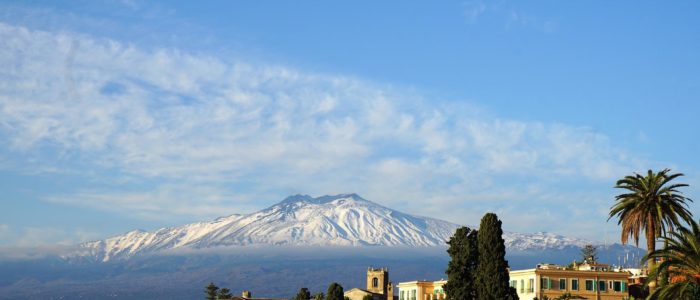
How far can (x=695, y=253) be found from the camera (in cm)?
7538

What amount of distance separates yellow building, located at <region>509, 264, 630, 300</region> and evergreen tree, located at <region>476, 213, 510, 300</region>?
86.5 feet

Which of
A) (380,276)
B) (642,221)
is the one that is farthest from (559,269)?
(380,276)

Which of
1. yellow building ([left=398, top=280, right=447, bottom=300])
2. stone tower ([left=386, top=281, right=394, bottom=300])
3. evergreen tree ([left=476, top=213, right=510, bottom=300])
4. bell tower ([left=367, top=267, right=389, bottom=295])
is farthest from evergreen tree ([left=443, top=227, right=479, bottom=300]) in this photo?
bell tower ([left=367, top=267, right=389, bottom=295])

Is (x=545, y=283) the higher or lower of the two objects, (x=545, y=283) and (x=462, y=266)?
the lower

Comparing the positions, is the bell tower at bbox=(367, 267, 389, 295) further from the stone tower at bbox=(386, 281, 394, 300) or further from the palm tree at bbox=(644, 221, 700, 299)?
the palm tree at bbox=(644, 221, 700, 299)

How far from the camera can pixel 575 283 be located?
126m

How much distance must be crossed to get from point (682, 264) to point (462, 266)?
3299 cm

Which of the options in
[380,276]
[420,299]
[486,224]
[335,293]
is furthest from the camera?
[380,276]

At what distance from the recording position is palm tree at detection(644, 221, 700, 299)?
74.0 meters

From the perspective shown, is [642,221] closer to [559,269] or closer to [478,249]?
[478,249]

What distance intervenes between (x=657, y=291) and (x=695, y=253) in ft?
14.1

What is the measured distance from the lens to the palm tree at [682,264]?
74000 mm

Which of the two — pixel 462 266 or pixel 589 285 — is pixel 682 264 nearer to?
pixel 462 266

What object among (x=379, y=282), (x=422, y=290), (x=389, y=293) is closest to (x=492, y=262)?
(x=422, y=290)
